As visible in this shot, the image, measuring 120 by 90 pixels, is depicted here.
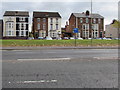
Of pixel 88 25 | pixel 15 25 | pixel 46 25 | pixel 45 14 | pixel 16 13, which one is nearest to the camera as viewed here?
pixel 15 25

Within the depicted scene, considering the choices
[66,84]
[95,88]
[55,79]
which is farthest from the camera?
[55,79]

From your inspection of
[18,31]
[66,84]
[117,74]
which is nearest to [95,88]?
[66,84]

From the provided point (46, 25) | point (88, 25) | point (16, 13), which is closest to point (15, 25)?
point (16, 13)

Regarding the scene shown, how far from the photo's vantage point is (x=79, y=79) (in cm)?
547

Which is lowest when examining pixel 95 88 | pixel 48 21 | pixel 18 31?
pixel 95 88

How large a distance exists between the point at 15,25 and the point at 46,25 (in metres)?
11.2

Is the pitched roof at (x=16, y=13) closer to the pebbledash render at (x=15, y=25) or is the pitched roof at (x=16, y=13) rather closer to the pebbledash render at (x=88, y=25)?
the pebbledash render at (x=15, y=25)

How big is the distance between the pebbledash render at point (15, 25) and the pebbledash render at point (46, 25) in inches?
155

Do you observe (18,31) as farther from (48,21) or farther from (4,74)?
(4,74)

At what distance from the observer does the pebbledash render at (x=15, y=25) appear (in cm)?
5738

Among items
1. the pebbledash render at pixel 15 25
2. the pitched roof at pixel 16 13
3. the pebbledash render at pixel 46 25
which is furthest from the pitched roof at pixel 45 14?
the pebbledash render at pixel 15 25

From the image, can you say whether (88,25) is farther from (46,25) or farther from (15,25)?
(15,25)

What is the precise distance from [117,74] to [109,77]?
0.56 m

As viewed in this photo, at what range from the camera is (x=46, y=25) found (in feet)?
199
